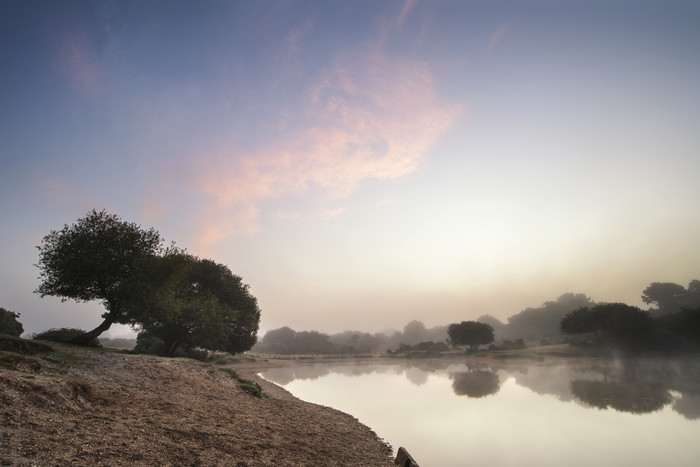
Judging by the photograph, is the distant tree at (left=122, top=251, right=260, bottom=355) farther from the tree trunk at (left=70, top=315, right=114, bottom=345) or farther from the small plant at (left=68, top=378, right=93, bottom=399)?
the small plant at (left=68, top=378, right=93, bottom=399)

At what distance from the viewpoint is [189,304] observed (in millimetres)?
45000

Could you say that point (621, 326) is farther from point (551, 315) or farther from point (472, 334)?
point (551, 315)

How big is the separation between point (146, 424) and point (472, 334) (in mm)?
129104

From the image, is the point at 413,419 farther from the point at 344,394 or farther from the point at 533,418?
the point at 344,394

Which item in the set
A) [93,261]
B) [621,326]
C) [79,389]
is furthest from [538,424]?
[621,326]

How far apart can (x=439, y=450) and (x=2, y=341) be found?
2256cm

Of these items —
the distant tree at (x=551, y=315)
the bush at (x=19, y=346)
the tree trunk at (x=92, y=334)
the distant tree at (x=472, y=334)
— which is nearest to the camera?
the bush at (x=19, y=346)

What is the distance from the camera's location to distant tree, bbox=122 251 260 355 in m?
34.8

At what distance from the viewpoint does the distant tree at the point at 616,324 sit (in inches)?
3009

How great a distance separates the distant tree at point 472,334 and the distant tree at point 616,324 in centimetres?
3270

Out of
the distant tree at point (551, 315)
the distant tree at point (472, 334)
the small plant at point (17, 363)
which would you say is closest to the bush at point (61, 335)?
the small plant at point (17, 363)

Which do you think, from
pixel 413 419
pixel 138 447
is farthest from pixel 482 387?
pixel 138 447

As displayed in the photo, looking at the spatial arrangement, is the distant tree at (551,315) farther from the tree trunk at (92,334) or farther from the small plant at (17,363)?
the small plant at (17,363)

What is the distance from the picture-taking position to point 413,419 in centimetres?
2058
